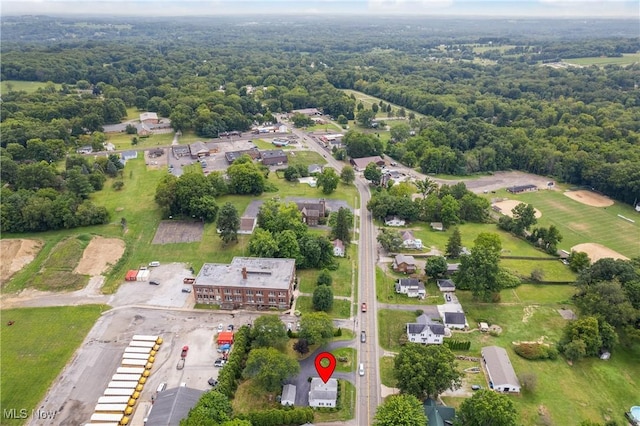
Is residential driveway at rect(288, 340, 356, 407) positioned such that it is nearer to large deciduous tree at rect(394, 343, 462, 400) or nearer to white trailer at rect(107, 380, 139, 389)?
large deciduous tree at rect(394, 343, 462, 400)

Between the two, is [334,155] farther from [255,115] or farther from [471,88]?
[471,88]

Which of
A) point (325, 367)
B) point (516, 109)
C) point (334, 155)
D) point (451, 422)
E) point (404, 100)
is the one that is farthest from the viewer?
point (404, 100)

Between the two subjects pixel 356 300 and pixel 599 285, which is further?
pixel 356 300

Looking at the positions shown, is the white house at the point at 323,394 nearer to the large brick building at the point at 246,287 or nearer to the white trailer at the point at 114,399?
the large brick building at the point at 246,287

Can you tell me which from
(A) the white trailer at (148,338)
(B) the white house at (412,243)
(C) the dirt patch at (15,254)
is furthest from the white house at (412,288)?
(C) the dirt patch at (15,254)

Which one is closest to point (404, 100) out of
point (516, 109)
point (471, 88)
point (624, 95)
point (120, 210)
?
point (471, 88)

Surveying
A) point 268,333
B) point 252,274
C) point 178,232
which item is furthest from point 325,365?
point 178,232

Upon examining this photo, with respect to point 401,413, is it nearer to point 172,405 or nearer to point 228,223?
point 172,405
